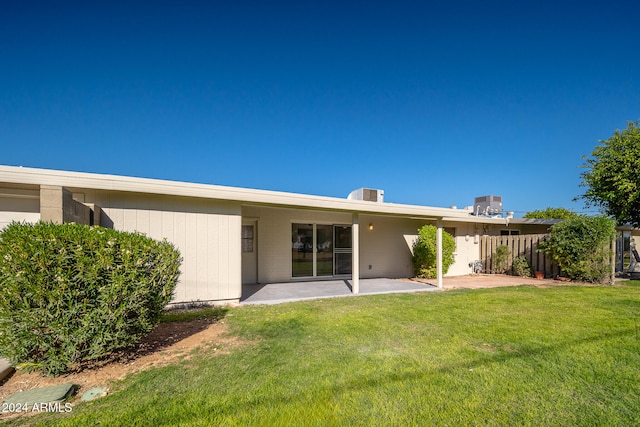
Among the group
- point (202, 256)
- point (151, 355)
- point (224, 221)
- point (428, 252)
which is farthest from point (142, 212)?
point (428, 252)

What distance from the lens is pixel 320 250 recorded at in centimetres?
1036

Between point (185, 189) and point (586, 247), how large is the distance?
12.9 m

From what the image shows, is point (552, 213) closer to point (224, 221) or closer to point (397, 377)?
point (224, 221)

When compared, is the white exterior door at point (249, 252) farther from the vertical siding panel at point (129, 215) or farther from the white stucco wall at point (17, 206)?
the white stucco wall at point (17, 206)

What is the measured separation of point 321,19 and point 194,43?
4502 mm

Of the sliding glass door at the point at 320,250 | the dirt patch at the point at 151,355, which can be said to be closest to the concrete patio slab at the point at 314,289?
the sliding glass door at the point at 320,250

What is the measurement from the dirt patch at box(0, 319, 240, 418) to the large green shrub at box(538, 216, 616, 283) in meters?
12.0

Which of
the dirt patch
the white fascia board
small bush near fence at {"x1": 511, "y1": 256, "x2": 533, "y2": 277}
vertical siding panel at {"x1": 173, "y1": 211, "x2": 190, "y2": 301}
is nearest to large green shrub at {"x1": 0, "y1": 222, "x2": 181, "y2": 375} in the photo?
the dirt patch

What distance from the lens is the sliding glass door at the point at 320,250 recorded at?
996 centimetres

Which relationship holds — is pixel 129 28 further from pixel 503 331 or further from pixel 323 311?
pixel 503 331

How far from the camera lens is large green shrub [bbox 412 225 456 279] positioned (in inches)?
420

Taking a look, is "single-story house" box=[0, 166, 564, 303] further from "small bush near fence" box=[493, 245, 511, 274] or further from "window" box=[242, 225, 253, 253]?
"small bush near fence" box=[493, 245, 511, 274]

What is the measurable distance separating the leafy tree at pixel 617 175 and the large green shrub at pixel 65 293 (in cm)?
1400

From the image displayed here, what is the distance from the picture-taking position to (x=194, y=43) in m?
9.82
